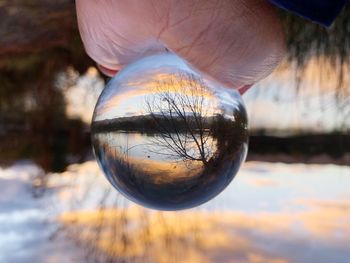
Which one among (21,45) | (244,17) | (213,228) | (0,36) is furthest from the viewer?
(213,228)

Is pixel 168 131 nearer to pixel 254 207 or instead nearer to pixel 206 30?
pixel 206 30

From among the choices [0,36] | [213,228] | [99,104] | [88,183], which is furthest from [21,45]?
[99,104]

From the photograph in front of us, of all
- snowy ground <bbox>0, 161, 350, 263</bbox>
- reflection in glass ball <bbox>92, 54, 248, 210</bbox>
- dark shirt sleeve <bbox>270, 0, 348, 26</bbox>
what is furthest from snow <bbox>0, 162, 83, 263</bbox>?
dark shirt sleeve <bbox>270, 0, 348, 26</bbox>

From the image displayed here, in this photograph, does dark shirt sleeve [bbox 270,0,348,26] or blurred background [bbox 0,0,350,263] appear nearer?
dark shirt sleeve [bbox 270,0,348,26]

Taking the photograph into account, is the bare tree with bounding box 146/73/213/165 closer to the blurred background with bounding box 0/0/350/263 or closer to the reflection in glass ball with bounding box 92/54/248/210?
the reflection in glass ball with bounding box 92/54/248/210

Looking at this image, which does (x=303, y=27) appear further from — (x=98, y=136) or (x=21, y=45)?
(x=98, y=136)

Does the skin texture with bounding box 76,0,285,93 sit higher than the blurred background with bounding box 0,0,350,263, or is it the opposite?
the skin texture with bounding box 76,0,285,93

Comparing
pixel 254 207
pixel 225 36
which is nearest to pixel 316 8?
pixel 225 36
